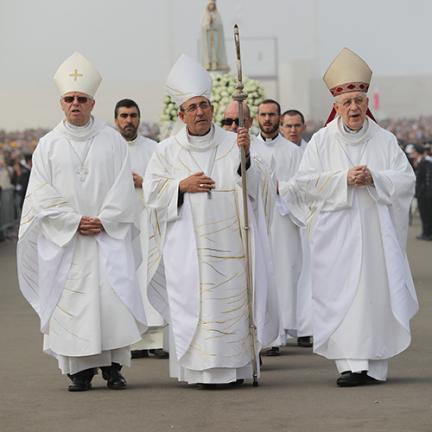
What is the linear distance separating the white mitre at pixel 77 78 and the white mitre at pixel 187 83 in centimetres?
53

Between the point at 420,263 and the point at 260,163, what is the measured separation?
454 inches

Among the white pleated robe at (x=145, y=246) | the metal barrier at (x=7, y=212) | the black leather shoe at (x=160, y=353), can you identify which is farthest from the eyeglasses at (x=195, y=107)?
the metal barrier at (x=7, y=212)

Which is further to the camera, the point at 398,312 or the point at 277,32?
the point at 277,32

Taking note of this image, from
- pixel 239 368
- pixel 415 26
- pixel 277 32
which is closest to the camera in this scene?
pixel 239 368

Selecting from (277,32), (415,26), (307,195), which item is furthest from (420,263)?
(415,26)

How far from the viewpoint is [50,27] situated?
50.7 m

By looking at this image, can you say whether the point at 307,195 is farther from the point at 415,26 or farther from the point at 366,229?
the point at 415,26

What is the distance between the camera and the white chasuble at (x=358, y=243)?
11.8 metres

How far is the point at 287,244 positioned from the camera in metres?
14.8

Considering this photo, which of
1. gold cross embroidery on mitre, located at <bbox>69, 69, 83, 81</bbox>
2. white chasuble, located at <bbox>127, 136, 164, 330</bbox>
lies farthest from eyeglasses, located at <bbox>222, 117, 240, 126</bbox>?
gold cross embroidery on mitre, located at <bbox>69, 69, 83, 81</bbox>

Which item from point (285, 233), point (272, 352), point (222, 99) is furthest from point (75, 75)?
point (222, 99)

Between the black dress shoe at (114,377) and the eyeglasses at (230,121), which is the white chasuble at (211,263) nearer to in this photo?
the black dress shoe at (114,377)

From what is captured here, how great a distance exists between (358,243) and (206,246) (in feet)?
3.07

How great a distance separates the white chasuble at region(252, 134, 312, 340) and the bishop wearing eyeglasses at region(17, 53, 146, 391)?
8.93 feet
